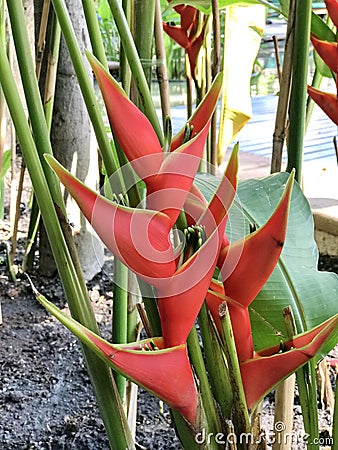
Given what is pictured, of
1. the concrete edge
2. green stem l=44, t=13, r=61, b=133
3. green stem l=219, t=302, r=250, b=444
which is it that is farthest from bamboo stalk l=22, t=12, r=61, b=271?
the concrete edge

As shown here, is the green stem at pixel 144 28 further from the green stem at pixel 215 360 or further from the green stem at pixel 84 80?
the green stem at pixel 215 360

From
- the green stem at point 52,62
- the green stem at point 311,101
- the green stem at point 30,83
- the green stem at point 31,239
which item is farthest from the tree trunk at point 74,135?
the green stem at point 30,83

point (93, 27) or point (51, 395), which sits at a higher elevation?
point (93, 27)

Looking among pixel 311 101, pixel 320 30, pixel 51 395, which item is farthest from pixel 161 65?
pixel 51 395

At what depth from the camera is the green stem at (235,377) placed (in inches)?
10.8

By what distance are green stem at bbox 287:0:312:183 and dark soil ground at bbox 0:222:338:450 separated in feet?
1.17

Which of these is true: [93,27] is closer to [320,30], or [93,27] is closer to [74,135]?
[320,30]

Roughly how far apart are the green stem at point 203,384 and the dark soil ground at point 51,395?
1.05ft

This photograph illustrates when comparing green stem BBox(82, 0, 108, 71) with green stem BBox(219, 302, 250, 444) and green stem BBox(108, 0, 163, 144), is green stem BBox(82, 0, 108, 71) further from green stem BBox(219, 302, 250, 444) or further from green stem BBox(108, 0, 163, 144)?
green stem BBox(219, 302, 250, 444)

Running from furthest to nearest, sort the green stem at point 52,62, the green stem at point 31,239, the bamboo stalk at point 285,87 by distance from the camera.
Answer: the green stem at point 31,239, the green stem at point 52,62, the bamboo stalk at point 285,87

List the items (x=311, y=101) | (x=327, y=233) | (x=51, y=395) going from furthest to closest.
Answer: (x=327, y=233), (x=51, y=395), (x=311, y=101)

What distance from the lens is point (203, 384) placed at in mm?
302

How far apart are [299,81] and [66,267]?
0.17 metres

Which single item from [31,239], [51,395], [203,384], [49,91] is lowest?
[51,395]
